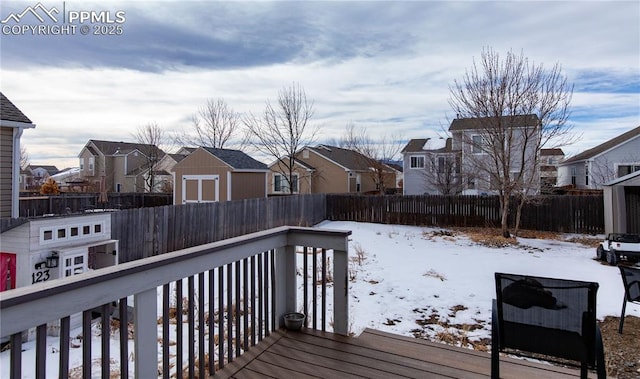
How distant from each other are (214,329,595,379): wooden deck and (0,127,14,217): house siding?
7929 mm

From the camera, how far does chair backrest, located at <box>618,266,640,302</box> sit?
146 inches

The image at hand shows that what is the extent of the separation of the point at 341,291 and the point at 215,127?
25486mm

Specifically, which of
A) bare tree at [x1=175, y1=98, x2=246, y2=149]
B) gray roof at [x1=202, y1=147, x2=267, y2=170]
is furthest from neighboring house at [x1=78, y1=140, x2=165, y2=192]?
gray roof at [x1=202, y1=147, x2=267, y2=170]

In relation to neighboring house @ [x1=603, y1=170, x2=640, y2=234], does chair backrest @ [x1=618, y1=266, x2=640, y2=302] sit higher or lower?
lower

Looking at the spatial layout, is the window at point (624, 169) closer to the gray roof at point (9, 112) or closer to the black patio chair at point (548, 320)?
the black patio chair at point (548, 320)

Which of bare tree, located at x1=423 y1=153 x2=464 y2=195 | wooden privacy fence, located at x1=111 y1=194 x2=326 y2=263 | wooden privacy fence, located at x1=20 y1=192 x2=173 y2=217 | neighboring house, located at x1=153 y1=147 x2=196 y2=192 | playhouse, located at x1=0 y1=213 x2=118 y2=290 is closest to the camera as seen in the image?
playhouse, located at x1=0 y1=213 x2=118 y2=290

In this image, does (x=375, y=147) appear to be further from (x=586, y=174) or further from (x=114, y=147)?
(x=114, y=147)

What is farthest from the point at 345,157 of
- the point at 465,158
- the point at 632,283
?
the point at 632,283

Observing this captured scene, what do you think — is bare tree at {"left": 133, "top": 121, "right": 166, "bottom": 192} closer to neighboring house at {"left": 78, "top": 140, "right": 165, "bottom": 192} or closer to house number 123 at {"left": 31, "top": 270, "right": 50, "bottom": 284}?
neighboring house at {"left": 78, "top": 140, "right": 165, "bottom": 192}

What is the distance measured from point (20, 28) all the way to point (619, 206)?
13.8 metres

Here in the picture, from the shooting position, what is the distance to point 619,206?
9609 millimetres

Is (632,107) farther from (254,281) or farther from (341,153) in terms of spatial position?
(254,281)

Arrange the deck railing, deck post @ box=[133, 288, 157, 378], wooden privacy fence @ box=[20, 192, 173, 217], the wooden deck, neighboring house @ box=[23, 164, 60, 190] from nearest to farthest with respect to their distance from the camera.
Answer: the deck railing
deck post @ box=[133, 288, 157, 378]
the wooden deck
wooden privacy fence @ box=[20, 192, 173, 217]
neighboring house @ box=[23, 164, 60, 190]

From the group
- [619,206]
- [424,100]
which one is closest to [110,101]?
[424,100]
